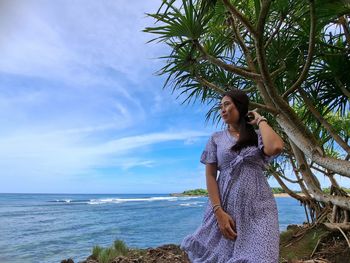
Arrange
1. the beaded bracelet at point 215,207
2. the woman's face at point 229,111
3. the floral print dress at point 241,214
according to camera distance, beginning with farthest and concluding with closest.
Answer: the woman's face at point 229,111 → the beaded bracelet at point 215,207 → the floral print dress at point 241,214

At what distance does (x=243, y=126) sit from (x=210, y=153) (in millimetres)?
216

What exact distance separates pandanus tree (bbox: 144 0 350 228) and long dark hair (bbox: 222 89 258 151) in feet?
3.58

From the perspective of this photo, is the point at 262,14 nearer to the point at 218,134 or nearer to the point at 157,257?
the point at 218,134

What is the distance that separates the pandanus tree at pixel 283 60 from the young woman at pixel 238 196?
1.20m

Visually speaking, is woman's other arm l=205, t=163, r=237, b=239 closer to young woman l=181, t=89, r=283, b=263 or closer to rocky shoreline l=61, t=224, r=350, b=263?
young woman l=181, t=89, r=283, b=263

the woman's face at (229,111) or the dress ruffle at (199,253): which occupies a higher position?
the woman's face at (229,111)

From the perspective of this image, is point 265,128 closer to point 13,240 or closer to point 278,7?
point 278,7

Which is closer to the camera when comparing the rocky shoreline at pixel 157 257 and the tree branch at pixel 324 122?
the tree branch at pixel 324 122

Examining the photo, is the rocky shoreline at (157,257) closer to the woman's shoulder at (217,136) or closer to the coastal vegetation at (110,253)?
the coastal vegetation at (110,253)

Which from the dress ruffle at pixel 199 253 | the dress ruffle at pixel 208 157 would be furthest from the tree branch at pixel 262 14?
the dress ruffle at pixel 199 253

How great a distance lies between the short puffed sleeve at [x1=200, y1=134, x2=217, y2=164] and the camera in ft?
6.76

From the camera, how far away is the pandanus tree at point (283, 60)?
3244mm

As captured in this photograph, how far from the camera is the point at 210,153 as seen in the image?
2076 millimetres

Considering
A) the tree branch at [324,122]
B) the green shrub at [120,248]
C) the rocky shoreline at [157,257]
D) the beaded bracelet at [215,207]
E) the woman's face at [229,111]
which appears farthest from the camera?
the green shrub at [120,248]
